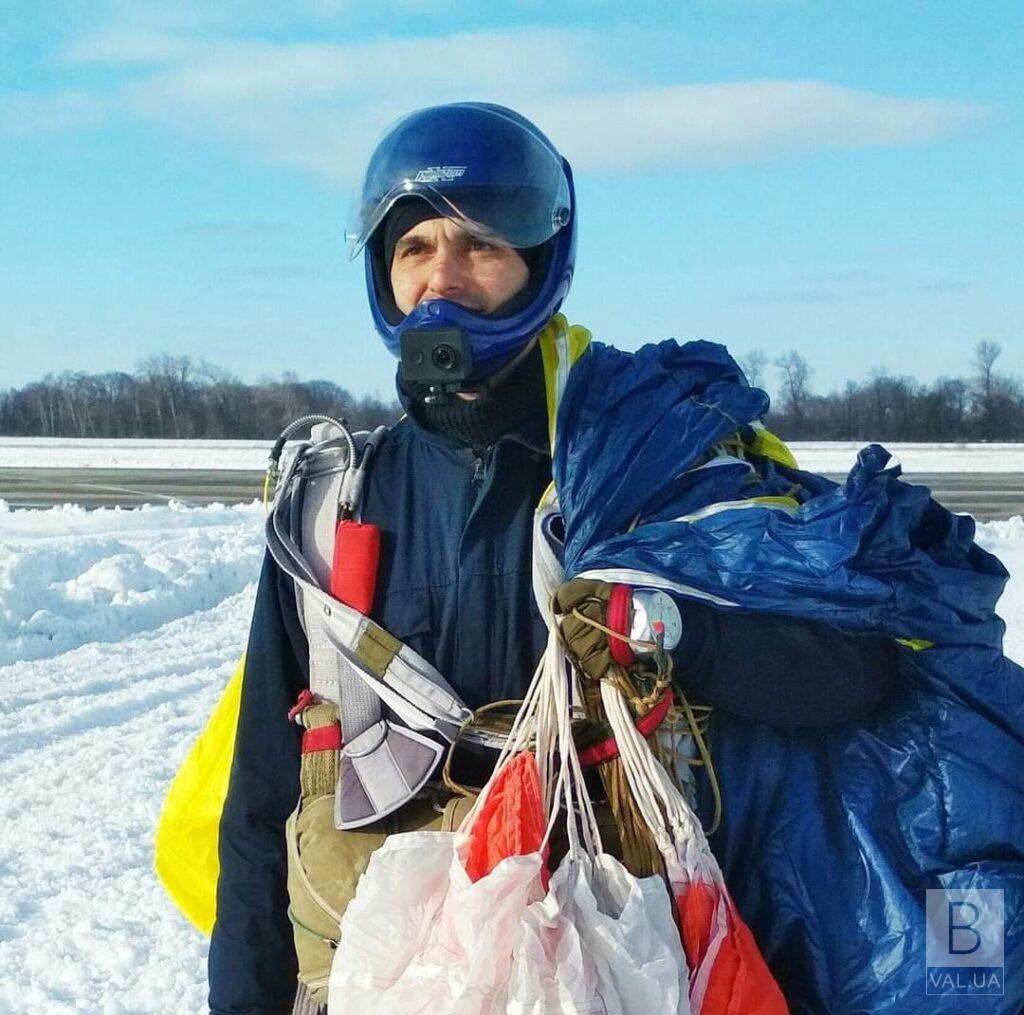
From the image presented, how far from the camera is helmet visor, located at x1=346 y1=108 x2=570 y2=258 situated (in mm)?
1699

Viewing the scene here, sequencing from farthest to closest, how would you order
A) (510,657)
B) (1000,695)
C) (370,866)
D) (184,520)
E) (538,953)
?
(184,520) → (510,657) → (1000,695) → (370,866) → (538,953)

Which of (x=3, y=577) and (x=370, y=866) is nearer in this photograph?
(x=370, y=866)

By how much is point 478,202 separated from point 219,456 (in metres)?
26.5

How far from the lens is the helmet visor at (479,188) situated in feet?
5.57

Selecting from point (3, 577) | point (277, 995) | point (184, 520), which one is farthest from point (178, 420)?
point (277, 995)

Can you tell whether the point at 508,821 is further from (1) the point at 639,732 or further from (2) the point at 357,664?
(2) the point at 357,664

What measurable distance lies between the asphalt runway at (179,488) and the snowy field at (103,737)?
5.78 metres

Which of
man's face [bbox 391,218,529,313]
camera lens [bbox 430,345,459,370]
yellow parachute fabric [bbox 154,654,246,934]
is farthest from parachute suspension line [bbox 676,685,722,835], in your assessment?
yellow parachute fabric [bbox 154,654,246,934]

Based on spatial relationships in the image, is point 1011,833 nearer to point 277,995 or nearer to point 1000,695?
point 1000,695

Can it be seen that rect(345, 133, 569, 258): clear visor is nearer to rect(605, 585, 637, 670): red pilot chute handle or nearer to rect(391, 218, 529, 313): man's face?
rect(391, 218, 529, 313): man's face

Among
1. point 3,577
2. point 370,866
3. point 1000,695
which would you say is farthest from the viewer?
point 3,577

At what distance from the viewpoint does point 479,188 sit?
5.61ft

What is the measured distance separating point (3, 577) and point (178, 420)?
42274mm

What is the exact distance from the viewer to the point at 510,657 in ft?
5.38
